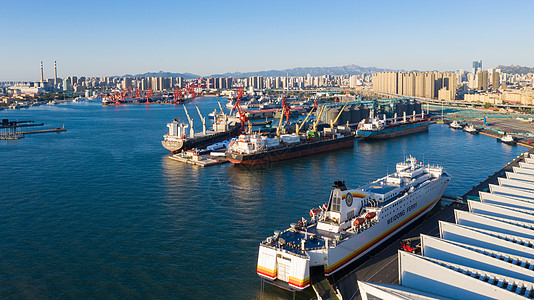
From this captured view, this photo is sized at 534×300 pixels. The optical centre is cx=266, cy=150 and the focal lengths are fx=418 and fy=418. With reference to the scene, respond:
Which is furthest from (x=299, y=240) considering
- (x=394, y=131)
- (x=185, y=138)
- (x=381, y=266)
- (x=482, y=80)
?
(x=482, y=80)

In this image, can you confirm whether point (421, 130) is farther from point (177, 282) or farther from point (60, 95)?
point (60, 95)

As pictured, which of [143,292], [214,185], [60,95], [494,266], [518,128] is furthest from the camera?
[60,95]

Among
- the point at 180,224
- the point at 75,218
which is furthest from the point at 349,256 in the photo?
the point at 75,218

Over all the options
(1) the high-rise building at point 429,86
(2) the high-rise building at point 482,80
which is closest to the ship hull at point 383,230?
(1) the high-rise building at point 429,86

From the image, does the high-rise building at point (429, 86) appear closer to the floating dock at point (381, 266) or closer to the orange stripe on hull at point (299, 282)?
the floating dock at point (381, 266)

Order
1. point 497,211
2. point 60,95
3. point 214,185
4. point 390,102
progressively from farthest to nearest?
point 60,95 → point 390,102 → point 214,185 → point 497,211

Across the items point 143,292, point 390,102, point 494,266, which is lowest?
point 143,292

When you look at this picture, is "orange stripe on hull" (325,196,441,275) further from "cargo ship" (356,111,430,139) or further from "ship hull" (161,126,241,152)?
"cargo ship" (356,111,430,139)
